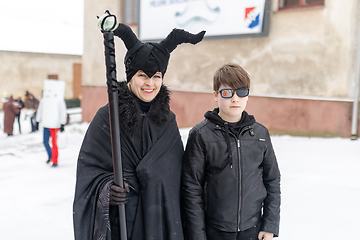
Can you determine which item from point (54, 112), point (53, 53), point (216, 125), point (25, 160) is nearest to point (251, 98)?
Answer: point (54, 112)

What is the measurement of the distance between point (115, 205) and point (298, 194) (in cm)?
357

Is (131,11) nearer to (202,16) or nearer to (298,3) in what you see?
(202,16)

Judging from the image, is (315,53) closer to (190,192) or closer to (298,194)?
(298,194)

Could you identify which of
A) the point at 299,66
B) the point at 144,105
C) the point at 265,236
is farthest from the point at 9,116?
the point at 265,236

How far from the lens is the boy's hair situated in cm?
194

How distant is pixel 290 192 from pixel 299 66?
485 cm

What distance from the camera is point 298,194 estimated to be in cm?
471

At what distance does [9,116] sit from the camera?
39.7 ft

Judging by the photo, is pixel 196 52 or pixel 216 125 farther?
pixel 196 52

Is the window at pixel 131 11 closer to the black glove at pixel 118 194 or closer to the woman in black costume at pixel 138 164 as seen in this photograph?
the woman in black costume at pixel 138 164

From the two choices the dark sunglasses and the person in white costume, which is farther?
the person in white costume

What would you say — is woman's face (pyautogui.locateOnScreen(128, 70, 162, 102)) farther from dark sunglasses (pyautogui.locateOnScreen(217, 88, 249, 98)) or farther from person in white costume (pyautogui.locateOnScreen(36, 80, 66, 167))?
person in white costume (pyautogui.locateOnScreen(36, 80, 66, 167))

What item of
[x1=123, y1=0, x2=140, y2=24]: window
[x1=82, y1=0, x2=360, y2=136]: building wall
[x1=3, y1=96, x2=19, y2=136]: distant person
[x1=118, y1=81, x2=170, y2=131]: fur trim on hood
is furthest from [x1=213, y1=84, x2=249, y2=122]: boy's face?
[x1=3, y1=96, x2=19, y2=136]: distant person

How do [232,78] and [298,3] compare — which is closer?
[232,78]
